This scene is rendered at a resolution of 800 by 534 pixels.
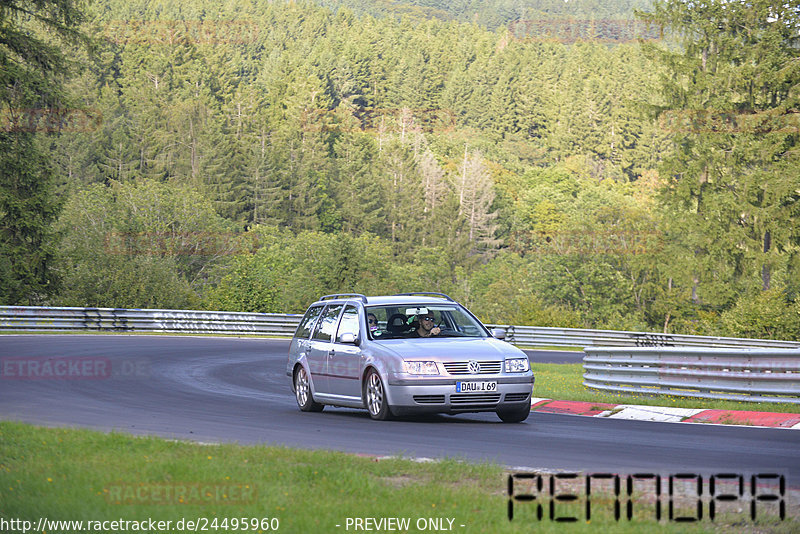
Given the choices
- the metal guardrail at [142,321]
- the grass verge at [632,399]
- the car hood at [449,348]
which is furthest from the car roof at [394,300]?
the metal guardrail at [142,321]

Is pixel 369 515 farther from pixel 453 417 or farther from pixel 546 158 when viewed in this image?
pixel 546 158

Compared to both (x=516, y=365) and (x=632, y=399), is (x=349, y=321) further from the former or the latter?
(x=632, y=399)

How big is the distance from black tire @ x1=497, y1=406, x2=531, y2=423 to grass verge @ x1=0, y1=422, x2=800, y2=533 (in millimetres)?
4662

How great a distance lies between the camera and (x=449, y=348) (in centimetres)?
1401

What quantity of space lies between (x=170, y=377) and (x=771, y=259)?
132 feet

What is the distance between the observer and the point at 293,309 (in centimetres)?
6038

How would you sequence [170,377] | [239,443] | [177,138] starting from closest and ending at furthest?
[239,443] → [170,377] → [177,138]

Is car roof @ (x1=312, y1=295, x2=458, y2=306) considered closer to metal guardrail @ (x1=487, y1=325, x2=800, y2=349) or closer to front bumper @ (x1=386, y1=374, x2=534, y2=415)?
front bumper @ (x1=386, y1=374, x2=534, y2=415)

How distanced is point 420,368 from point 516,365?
130 centimetres

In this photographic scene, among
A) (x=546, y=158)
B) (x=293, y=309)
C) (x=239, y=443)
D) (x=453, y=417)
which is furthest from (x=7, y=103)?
(x=546, y=158)

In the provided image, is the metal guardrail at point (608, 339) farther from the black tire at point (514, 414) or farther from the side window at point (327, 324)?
the black tire at point (514, 414)

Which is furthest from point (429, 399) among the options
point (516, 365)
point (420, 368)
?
point (516, 365)

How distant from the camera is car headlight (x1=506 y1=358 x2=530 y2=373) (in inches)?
547

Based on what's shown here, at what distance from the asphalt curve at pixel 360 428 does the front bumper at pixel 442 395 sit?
25 cm
